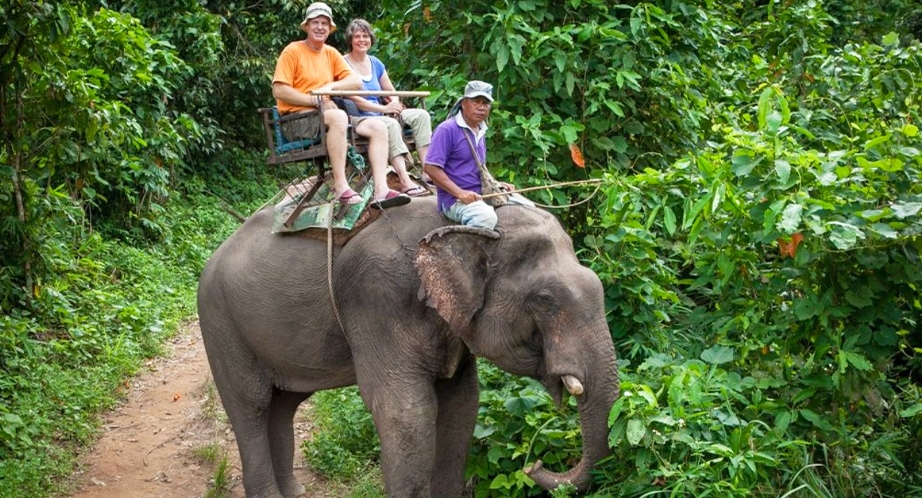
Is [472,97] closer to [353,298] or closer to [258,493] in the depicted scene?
[353,298]

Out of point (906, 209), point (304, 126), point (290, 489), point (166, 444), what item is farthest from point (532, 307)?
point (166, 444)

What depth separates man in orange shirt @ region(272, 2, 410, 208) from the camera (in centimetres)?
582

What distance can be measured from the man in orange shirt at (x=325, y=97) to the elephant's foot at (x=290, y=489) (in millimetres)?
2004

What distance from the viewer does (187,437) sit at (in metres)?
8.10

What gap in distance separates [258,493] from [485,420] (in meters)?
1.36

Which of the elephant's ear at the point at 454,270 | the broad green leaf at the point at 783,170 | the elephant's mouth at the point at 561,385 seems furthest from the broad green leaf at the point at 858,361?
the elephant's ear at the point at 454,270

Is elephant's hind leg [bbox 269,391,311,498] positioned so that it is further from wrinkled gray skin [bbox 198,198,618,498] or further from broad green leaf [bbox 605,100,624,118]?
broad green leaf [bbox 605,100,624,118]

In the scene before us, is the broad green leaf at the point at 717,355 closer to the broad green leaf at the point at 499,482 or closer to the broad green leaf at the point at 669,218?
the broad green leaf at the point at 669,218

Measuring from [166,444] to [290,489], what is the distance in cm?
158

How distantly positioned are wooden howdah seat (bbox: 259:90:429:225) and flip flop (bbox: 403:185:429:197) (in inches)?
9.1

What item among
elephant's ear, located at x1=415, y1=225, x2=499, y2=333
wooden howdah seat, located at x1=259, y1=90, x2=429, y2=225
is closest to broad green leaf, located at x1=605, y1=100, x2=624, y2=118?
wooden howdah seat, located at x1=259, y1=90, x2=429, y2=225

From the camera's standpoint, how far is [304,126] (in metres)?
6.07

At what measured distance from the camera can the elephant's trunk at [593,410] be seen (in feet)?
15.9

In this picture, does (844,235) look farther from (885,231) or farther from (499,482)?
(499,482)
